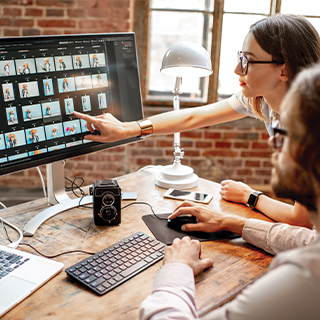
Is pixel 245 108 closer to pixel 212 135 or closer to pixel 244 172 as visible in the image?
pixel 212 135

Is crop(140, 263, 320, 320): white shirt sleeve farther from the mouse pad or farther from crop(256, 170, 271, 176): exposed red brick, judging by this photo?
crop(256, 170, 271, 176): exposed red brick

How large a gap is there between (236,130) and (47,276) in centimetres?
248

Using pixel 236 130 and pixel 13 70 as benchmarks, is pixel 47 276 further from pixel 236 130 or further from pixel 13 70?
pixel 236 130

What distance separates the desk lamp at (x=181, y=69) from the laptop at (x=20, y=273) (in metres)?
0.75

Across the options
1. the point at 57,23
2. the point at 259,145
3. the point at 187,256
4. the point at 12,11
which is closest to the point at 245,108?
the point at 187,256

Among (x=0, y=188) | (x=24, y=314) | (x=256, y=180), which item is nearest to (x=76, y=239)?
(x=24, y=314)

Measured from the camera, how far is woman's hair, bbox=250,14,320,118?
1.29 meters

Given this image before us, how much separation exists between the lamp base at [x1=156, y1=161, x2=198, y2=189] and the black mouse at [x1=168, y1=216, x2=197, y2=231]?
342mm

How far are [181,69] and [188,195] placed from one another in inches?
24.6

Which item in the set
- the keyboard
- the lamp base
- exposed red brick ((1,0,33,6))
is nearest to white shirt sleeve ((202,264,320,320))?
the keyboard

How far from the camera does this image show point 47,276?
3.01 feet

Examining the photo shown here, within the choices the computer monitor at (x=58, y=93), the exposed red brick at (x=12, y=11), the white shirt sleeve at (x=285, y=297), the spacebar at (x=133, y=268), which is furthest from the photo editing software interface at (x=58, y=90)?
the exposed red brick at (x=12, y=11)

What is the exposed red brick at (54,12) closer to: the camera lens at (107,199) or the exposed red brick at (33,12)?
the exposed red brick at (33,12)

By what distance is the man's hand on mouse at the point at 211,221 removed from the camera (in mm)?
1191
